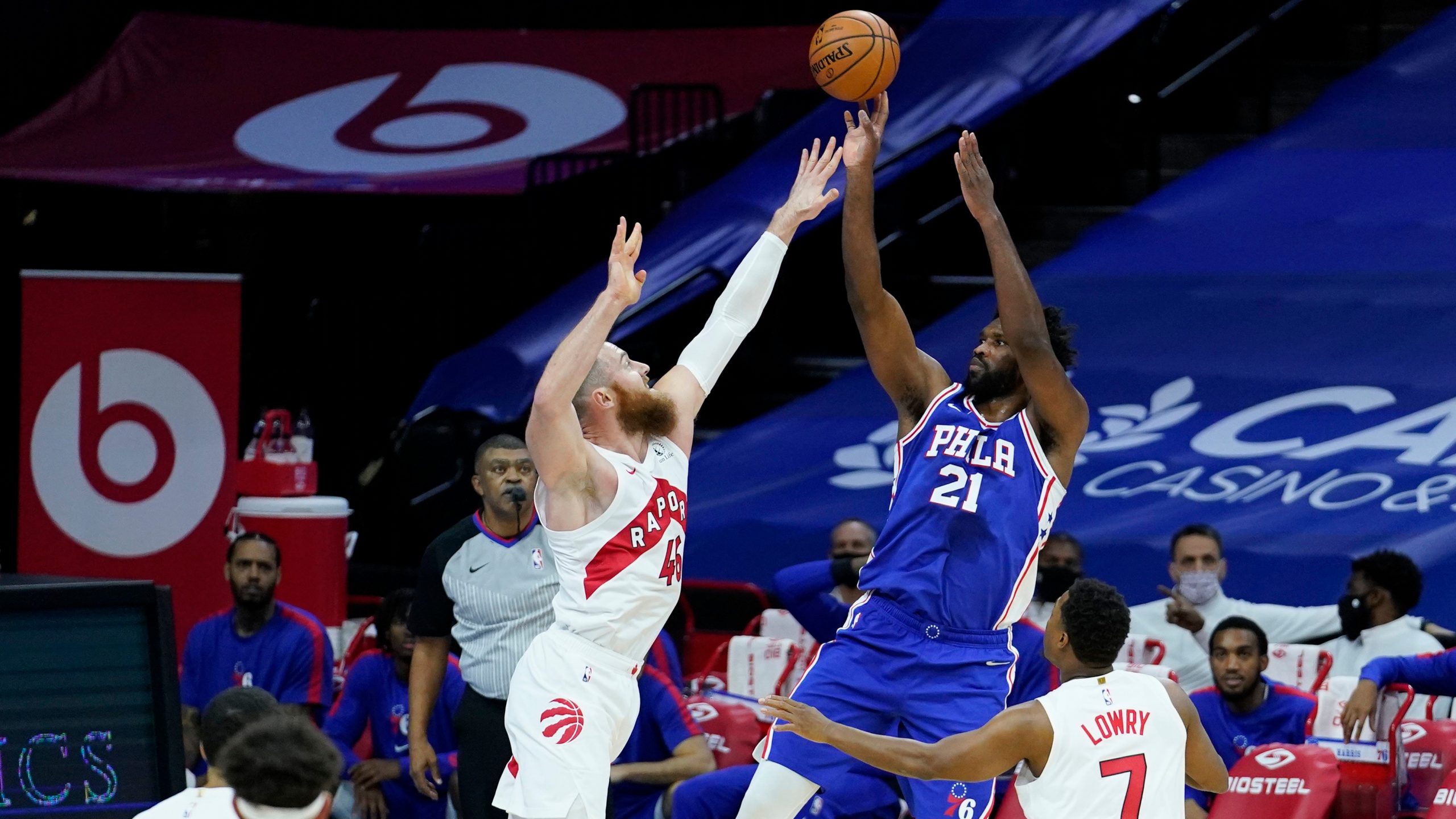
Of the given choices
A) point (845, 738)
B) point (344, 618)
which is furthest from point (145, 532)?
point (845, 738)

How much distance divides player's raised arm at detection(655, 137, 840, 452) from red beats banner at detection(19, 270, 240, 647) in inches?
202

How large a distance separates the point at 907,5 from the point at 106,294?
9466mm

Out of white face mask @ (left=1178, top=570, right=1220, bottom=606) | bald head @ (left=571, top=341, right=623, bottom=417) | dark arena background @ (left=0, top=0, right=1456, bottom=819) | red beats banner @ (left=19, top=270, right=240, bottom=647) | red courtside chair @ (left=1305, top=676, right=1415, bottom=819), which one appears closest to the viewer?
bald head @ (left=571, top=341, right=623, bottom=417)

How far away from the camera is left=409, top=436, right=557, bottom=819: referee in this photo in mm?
7277

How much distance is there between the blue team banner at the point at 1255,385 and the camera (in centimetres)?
1030

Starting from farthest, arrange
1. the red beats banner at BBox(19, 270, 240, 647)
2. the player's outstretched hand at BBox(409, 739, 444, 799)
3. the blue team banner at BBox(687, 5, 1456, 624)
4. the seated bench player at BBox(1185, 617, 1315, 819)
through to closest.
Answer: the red beats banner at BBox(19, 270, 240, 647) → the blue team banner at BBox(687, 5, 1456, 624) → the seated bench player at BBox(1185, 617, 1315, 819) → the player's outstretched hand at BBox(409, 739, 444, 799)

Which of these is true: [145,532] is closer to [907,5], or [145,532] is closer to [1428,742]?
[1428,742]

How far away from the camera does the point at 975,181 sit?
20.6 feet

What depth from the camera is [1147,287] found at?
12898 mm

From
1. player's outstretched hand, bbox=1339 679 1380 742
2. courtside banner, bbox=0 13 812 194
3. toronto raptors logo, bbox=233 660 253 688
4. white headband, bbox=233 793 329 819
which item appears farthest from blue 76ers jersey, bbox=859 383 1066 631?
courtside banner, bbox=0 13 812 194

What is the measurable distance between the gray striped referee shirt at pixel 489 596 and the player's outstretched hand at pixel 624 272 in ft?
6.52

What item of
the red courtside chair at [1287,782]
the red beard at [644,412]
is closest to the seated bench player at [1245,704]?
the red courtside chair at [1287,782]

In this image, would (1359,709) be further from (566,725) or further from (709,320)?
(566,725)

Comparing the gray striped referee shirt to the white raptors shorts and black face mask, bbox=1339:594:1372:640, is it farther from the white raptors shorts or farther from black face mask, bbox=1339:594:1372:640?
black face mask, bbox=1339:594:1372:640
